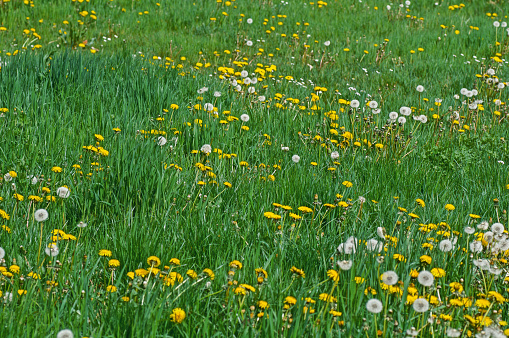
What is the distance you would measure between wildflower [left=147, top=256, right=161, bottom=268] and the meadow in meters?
0.02

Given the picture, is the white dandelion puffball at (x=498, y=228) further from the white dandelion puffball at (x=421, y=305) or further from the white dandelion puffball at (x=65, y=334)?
the white dandelion puffball at (x=65, y=334)

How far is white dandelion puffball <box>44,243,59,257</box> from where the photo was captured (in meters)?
2.00

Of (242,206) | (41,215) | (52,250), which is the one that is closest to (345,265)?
(242,206)

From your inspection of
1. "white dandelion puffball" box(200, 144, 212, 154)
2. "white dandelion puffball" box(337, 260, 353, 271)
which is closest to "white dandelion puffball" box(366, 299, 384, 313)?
"white dandelion puffball" box(337, 260, 353, 271)

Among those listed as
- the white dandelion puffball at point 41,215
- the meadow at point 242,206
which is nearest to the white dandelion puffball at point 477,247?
the meadow at point 242,206

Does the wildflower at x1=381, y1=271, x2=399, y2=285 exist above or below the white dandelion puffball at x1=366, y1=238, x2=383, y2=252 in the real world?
above

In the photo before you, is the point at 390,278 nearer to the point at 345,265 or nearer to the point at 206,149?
the point at 345,265

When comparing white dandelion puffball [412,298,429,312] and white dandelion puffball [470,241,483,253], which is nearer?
white dandelion puffball [412,298,429,312]

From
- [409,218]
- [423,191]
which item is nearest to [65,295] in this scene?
[409,218]

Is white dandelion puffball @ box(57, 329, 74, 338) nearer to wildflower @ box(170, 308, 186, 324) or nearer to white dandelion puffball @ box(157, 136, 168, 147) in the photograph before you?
wildflower @ box(170, 308, 186, 324)

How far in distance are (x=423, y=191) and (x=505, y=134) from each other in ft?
5.47

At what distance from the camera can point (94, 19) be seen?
25.9 feet

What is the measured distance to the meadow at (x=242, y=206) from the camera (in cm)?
185

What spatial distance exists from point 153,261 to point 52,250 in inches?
15.6
